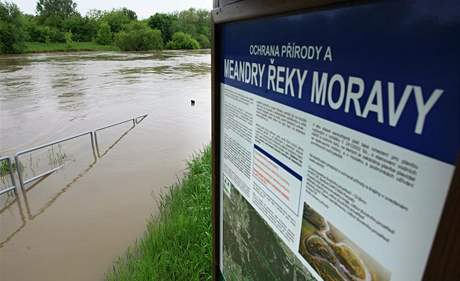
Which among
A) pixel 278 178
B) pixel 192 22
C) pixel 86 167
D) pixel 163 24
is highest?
pixel 192 22

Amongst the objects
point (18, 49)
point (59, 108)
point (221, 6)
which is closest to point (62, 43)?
point (18, 49)

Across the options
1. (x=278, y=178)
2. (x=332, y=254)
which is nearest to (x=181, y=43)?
(x=278, y=178)

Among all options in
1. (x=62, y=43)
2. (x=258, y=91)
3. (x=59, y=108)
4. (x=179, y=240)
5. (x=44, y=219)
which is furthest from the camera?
(x=62, y=43)

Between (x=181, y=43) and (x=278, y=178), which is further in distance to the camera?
(x=181, y=43)

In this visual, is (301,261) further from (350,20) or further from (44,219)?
(44,219)

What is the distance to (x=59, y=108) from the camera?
586 inches

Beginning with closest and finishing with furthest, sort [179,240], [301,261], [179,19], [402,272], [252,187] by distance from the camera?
[402,272] → [301,261] → [252,187] → [179,240] → [179,19]

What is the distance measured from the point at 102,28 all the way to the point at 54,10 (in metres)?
21.4

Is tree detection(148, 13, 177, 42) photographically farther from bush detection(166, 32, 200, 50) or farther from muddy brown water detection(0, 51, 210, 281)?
muddy brown water detection(0, 51, 210, 281)

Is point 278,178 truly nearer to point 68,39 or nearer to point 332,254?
point 332,254

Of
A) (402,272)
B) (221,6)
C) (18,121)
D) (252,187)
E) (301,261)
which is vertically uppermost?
(221,6)

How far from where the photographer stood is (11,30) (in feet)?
141

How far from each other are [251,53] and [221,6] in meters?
0.39

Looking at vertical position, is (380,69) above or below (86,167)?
above
